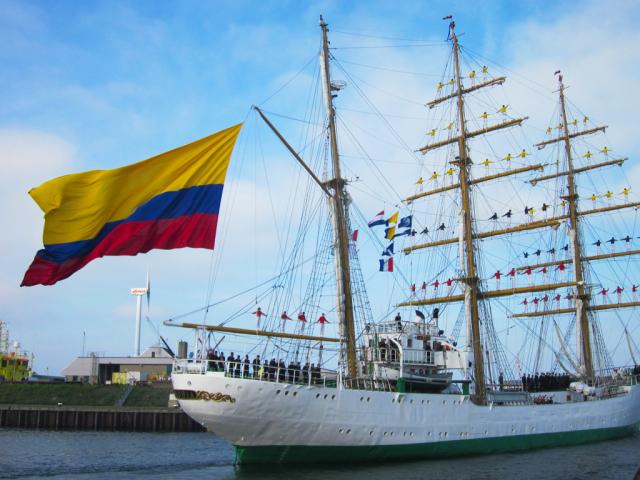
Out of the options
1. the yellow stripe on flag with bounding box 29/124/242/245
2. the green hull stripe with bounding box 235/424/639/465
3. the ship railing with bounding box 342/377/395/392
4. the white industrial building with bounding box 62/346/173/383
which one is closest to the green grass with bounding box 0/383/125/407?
the white industrial building with bounding box 62/346/173/383

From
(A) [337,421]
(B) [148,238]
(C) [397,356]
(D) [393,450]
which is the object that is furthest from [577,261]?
(B) [148,238]

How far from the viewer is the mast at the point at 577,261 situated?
53219mm

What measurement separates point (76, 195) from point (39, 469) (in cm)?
1291

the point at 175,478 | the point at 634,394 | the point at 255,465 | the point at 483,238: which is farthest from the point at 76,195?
the point at 634,394

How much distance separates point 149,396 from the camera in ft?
195

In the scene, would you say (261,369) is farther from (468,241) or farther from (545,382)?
(545,382)

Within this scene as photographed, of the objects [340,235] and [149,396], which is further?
→ [149,396]

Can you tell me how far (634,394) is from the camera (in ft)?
167

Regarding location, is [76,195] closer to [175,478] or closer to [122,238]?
[122,238]

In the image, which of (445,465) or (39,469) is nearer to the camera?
(39,469)

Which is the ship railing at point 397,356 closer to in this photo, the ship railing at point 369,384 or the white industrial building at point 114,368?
the ship railing at point 369,384

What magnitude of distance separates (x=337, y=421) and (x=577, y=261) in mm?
34615

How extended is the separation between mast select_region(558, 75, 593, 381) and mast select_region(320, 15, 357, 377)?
28.3m

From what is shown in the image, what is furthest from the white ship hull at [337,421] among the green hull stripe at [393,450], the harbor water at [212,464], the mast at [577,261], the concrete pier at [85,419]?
the concrete pier at [85,419]
